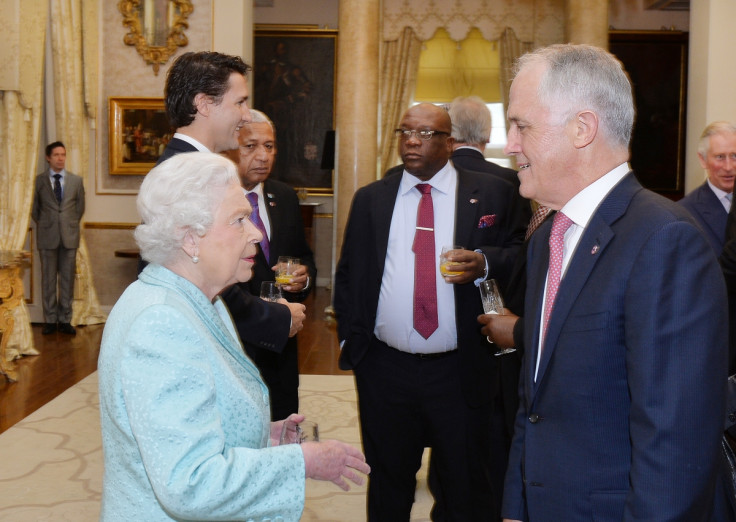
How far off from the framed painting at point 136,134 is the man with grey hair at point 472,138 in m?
6.26

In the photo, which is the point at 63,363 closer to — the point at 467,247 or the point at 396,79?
the point at 467,247

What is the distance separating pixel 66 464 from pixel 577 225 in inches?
162

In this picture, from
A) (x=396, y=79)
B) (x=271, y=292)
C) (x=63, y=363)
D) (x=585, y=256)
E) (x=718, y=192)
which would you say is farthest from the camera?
(x=396, y=79)

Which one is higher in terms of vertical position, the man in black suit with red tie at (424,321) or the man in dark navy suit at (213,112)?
the man in dark navy suit at (213,112)

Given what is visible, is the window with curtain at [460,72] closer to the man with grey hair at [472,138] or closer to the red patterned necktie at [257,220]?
the man with grey hair at [472,138]

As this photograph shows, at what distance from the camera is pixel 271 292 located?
3434 mm

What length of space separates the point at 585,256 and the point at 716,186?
11.7 feet

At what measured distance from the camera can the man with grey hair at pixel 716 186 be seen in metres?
4.80

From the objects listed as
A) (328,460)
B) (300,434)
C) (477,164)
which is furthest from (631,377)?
(477,164)

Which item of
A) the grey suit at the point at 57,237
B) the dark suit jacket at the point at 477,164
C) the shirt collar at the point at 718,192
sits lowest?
the grey suit at the point at 57,237

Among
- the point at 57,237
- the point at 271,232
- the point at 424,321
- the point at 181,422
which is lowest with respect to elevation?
Result: the point at 57,237

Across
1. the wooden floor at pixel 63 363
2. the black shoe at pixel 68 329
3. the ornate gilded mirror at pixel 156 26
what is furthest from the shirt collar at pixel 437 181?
the ornate gilded mirror at pixel 156 26

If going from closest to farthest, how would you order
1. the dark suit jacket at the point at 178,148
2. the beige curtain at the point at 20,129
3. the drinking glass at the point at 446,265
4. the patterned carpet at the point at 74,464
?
1. the dark suit jacket at the point at 178,148
2. the drinking glass at the point at 446,265
3. the patterned carpet at the point at 74,464
4. the beige curtain at the point at 20,129

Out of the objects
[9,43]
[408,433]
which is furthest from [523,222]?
[9,43]
